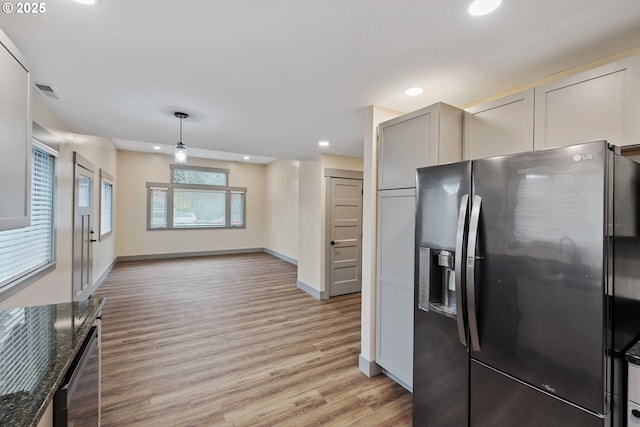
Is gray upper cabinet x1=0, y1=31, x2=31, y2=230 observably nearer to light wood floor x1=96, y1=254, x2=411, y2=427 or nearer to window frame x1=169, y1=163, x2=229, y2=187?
light wood floor x1=96, y1=254, x2=411, y2=427

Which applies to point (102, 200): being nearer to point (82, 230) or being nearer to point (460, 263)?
point (82, 230)

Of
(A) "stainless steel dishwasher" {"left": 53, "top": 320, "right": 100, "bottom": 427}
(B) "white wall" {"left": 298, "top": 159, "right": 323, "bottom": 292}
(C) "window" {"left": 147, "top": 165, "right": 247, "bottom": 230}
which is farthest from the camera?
(C) "window" {"left": 147, "top": 165, "right": 247, "bottom": 230}

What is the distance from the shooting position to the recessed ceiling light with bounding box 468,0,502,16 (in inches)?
50.1

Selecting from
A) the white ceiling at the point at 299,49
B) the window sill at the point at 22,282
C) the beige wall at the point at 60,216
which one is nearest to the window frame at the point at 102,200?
the beige wall at the point at 60,216

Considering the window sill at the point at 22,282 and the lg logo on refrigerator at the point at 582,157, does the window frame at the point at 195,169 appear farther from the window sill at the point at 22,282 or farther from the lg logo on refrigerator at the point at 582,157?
the lg logo on refrigerator at the point at 582,157

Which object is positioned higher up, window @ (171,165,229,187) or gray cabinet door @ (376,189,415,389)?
window @ (171,165,229,187)

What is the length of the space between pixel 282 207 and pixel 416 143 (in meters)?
6.14

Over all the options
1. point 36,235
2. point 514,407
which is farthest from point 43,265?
point 514,407

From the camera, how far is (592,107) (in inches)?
61.2

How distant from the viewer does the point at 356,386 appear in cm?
244

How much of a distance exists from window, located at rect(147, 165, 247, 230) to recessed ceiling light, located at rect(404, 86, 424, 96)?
7322 millimetres

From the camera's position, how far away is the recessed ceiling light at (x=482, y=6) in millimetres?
1273

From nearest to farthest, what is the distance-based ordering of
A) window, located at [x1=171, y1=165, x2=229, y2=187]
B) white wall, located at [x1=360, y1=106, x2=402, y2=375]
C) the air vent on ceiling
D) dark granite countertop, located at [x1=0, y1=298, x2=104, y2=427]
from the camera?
dark granite countertop, located at [x1=0, y1=298, x2=104, y2=427] < the air vent on ceiling < white wall, located at [x1=360, y1=106, x2=402, y2=375] < window, located at [x1=171, y1=165, x2=229, y2=187]

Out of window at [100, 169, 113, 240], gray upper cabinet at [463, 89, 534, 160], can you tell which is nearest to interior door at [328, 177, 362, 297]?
gray upper cabinet at [463, 89, 534, 160]
